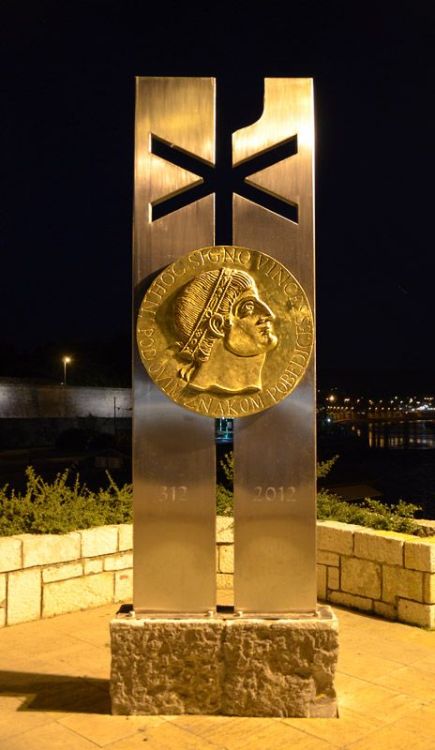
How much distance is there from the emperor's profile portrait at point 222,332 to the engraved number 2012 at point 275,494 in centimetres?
57

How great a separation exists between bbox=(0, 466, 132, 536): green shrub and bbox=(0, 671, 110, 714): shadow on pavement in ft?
5.12

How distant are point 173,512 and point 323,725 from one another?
1.38 metres

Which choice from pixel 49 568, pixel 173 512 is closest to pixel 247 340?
pixel 173 512

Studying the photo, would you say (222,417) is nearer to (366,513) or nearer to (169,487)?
(169,487)

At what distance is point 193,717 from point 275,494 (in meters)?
1.28

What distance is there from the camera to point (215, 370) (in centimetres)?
386

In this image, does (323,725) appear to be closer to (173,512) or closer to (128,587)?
(173,512)

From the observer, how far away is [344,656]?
483 cm

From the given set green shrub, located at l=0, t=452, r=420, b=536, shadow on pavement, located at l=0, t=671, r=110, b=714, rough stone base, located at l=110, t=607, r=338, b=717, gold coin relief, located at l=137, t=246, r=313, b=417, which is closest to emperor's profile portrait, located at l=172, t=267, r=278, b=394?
gold coin relief, located at l=137, t=246, r=313, b=417

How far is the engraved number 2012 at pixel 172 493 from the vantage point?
3920 mm

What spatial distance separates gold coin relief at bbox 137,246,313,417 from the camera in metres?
3.84

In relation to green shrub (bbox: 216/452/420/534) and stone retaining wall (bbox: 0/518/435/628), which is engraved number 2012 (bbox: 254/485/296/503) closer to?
stone retaining wall (bbox: 0/518/435/628)

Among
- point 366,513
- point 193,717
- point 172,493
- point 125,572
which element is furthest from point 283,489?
point 366,513

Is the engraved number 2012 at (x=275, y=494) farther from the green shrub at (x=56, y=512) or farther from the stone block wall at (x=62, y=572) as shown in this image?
the green shrub at (x=56, y=512)
